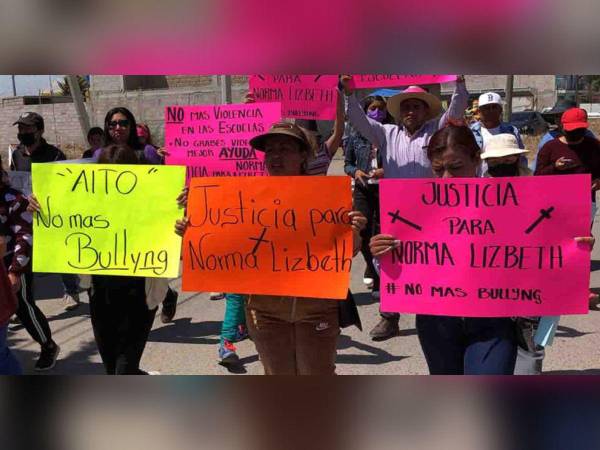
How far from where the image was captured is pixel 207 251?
233 cm

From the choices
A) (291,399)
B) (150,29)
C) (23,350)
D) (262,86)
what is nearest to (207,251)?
(291,399)

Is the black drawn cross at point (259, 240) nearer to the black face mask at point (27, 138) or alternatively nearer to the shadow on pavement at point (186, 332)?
the shadow on pavement at point (186, 332)

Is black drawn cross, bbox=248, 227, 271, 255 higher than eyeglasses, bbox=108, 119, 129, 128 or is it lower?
lower

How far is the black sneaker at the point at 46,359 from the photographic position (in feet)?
13.4

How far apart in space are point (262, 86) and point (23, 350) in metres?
2.60

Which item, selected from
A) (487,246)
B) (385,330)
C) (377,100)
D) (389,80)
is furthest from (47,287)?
(487,246)

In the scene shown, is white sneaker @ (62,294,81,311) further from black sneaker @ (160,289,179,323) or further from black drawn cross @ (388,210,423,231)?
black drawn cross @ (388,210,423,231)

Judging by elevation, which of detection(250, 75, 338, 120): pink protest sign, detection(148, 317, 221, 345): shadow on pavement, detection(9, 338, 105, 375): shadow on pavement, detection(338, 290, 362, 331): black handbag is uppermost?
detection(250, 75, 338, 120): pink protest sign

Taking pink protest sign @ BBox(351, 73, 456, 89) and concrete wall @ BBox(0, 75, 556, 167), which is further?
concrete wall @ BBox(0, 75, 556, 167)

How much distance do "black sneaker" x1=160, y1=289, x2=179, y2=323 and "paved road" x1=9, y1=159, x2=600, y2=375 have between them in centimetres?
6

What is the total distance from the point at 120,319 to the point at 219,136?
1.55 metres

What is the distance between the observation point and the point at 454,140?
7.34ft

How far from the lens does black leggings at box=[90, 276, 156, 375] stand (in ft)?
9.41

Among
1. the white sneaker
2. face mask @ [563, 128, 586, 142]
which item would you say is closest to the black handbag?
face mask @ [563, 128, 586, 142]
